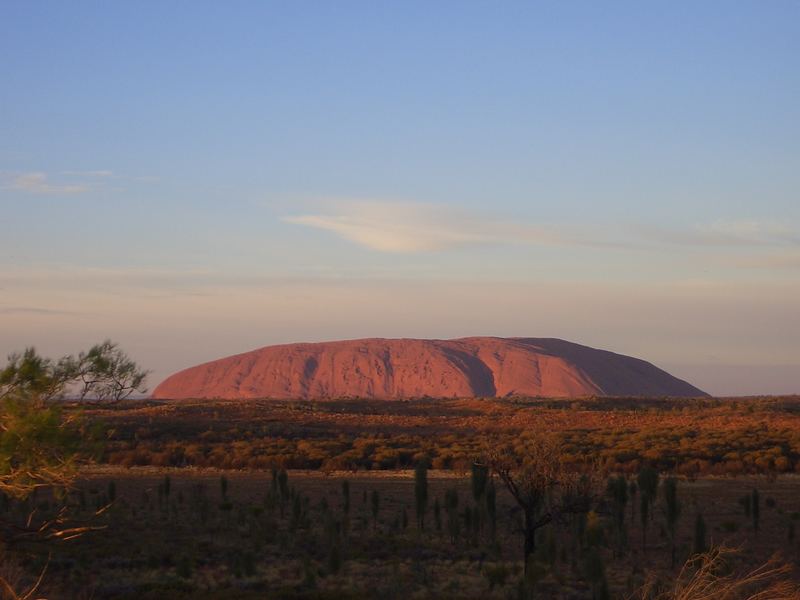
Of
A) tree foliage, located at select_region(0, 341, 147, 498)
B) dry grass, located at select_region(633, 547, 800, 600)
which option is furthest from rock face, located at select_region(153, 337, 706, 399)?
tree foliage, located at select_region(0, 341, 147, 498)

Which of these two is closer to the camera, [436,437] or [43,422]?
[43,422]

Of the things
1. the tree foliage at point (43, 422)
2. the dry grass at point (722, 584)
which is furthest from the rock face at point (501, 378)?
the tree foliage at point (43, 422)

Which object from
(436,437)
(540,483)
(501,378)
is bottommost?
(436,437)

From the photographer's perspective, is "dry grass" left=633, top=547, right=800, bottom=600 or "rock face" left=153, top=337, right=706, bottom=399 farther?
"rock face" left=153, top=337, right=706, bottom=399

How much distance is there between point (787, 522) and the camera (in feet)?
82.9

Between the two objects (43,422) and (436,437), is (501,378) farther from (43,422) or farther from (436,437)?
(43,422)

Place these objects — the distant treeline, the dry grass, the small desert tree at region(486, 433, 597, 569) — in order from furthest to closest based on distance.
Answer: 1. the distant treeline
2. the small desert tree at region(486, 433, 597, 569)
3. the dry grass

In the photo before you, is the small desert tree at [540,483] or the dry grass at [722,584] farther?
the small desert tree at [540,483]

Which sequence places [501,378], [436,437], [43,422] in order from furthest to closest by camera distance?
1. [501,378]
2. [436,437]
3. [43,422]

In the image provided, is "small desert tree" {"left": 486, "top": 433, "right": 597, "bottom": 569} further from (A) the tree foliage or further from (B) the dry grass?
(A) the tree foliage

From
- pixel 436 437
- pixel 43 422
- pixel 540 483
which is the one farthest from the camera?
pixel 436 437

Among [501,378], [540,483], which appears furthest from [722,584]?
[501,378]

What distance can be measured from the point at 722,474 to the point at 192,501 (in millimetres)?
22727

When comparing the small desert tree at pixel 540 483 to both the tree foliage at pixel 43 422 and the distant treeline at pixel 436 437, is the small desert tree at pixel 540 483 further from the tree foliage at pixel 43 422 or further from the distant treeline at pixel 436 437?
the tree foliage at pixel 43 422
